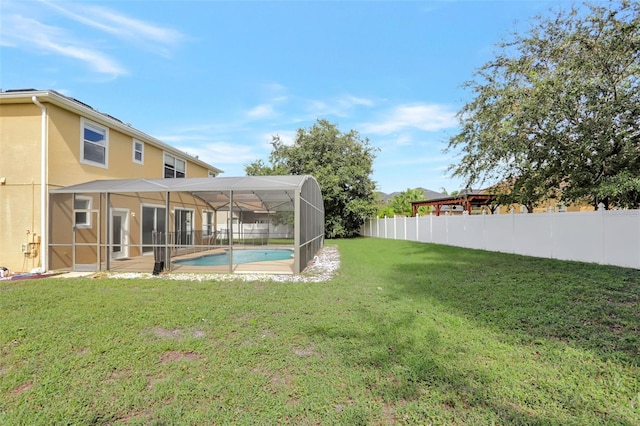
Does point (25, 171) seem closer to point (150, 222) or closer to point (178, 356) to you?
point (150, 222)

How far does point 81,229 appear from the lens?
9.96 meters

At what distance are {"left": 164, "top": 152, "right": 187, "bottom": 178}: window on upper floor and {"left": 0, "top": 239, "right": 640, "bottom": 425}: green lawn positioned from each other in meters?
10.0

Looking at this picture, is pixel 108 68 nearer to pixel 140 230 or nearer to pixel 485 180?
pixel 140 230

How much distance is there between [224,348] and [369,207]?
21.1m

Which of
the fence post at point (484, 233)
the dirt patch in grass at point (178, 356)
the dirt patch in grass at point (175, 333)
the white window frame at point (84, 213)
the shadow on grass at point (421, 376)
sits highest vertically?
the white window frame at point (84, 213)

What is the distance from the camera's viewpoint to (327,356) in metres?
3.37

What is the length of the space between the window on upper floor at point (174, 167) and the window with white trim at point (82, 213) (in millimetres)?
5164

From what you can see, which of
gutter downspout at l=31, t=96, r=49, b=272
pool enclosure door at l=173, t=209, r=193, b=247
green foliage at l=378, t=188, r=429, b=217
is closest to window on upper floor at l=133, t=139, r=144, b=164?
pool enclosure door at l=173, t=209, r=193, b=247

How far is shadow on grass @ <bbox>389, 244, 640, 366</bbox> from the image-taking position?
12.4 feet

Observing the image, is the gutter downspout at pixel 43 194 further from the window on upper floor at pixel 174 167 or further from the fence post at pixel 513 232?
the fence post at pixel 513 232

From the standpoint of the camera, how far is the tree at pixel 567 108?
836 cm

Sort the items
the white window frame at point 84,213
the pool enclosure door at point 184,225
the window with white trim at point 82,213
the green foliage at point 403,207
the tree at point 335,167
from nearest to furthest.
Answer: the white window frame at point 84,213 → the window with white trim at point 82,213 → the pool enclosure door at point 184,225 → the tree at point 335,167 → the green foliage at point 403,207

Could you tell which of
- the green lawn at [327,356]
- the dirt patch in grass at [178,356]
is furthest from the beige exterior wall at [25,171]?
the dirt patch in grass at [178,356]

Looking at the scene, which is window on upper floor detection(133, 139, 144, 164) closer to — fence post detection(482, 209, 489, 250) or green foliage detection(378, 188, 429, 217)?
fence post detection(482, 209, 489, 250)
